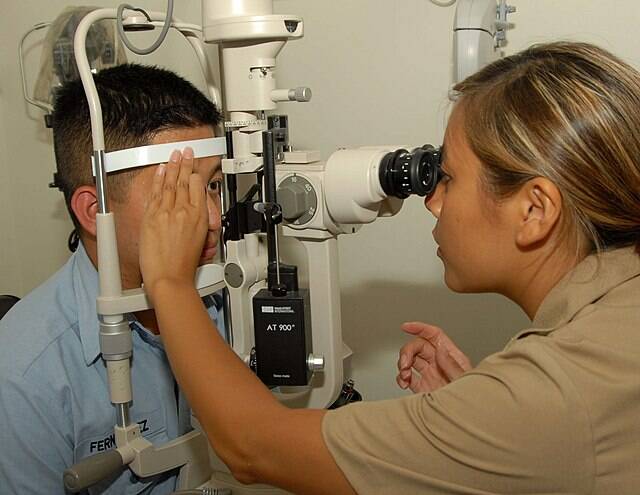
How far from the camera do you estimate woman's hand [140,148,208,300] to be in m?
1.02

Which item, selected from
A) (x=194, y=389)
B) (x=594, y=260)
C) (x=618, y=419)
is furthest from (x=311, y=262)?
(x=618, y=419)

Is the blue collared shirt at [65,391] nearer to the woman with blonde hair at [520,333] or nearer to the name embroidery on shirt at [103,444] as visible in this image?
the name embroidery on shirt at [103,444]

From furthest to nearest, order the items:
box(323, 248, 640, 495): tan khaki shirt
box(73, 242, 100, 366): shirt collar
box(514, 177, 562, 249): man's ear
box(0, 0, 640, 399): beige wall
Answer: box(0, 0, 640, 399): beige wall → box(73, 242, 100, 366): shirt collar → box(514, 177, 562, 249): man's ear → box(323, 248, 640, 495): tan khaki shirt

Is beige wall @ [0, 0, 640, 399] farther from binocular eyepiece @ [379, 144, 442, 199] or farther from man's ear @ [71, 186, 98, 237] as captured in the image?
man's ear @ [71, 186, 98, 237]

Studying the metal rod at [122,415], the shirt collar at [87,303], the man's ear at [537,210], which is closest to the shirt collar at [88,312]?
the shirt collar at [87,303]

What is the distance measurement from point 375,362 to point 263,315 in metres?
0.81


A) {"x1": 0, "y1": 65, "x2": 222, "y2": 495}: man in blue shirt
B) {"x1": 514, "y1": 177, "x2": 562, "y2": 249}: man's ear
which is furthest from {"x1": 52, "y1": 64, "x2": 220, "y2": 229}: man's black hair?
{"x1": 514, "y1": 177, "x2": 562, "y2": 249}: man's ear

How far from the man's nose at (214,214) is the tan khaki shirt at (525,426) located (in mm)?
501

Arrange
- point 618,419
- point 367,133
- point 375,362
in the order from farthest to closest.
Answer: point 375,362 < point 367,133 < point 618,419

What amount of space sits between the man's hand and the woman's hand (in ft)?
1.40

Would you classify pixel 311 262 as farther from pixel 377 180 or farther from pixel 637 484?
pixel 637 484

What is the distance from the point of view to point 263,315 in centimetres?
109

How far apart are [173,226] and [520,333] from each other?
1.67ft

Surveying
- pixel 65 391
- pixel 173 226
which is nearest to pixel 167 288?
pixel 173 226
